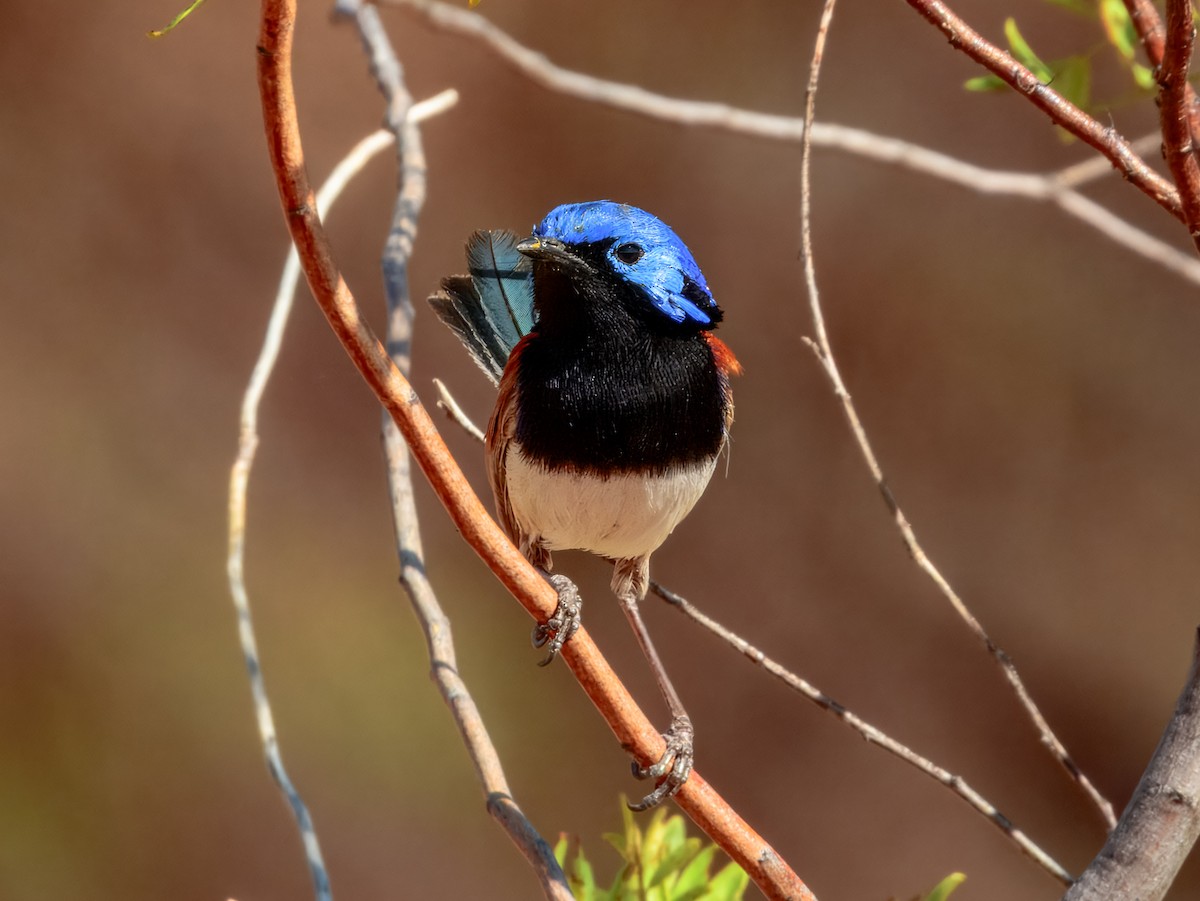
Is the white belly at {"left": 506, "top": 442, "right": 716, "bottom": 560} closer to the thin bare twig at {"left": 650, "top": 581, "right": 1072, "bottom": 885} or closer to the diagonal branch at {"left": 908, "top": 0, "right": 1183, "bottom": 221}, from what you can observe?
the thin bare twig at {"left": 650, "top": 581, "right": 1072, "bottom": 885}

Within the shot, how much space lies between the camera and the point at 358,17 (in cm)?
320

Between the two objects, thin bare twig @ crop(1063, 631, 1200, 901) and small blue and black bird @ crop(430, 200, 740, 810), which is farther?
small blue and black bird @ crop(430, 200, 740, 810)

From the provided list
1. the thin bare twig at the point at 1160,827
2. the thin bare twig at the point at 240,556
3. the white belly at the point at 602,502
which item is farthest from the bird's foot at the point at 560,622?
the thin bare twig at the point at 1160,827

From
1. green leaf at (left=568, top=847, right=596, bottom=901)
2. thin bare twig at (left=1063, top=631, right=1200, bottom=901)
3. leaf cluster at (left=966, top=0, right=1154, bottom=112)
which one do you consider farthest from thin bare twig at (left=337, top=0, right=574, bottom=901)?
leaf cluster at (left=966, top=0, right=1154, bottom=112)

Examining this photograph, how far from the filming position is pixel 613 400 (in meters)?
2.39

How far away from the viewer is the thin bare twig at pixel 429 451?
4.00 feet

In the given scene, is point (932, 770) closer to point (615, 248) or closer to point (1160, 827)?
point (1160, 827)

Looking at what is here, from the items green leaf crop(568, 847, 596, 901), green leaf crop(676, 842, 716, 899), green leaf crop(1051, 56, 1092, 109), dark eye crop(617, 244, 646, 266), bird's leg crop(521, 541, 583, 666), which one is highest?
green leaf crop(1051, 56, 1092, 109)

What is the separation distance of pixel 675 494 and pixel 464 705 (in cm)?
68

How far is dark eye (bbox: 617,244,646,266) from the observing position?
2406 millimetres

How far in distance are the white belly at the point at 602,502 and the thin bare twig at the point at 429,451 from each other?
708mm

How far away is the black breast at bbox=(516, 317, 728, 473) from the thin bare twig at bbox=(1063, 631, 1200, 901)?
1125mm

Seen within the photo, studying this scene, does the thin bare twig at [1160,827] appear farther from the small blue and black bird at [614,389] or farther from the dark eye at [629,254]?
the dark eye at [629,254]

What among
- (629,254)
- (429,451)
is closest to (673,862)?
(429,451)
